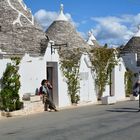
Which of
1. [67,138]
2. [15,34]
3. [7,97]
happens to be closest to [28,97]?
[7,97]

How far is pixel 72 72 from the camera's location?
91.4 ft

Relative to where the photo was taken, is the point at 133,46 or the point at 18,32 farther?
the point at 133,46

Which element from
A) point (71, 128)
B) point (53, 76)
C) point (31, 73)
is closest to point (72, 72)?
point (53, 76)

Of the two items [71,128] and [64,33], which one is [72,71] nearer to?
[64,33]

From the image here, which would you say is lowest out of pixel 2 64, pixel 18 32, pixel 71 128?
pixel 71 128

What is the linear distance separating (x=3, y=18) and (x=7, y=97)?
8158 millimetres

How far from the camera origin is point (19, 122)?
17609mm

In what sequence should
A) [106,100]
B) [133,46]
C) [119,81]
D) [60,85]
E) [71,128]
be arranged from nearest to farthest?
[71,128], [60,85], [106,100], [119,81], [133,46]

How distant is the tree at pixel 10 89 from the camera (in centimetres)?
2069

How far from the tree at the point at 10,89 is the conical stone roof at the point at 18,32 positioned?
1197mm

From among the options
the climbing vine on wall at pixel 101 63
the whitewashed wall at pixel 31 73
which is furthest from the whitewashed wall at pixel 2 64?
the climbing vine on wall at pixel 101 63

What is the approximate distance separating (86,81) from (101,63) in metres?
2.79

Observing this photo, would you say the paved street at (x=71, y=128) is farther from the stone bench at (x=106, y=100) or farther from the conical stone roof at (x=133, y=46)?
the conical stone roof at (x=133, y=46)

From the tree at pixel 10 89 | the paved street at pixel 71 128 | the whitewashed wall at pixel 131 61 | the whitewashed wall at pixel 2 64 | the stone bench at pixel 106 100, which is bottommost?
the paved street at pixel 71 128
